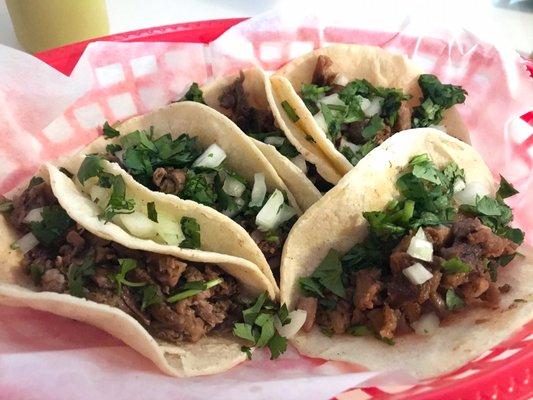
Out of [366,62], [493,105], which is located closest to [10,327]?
[366,62]

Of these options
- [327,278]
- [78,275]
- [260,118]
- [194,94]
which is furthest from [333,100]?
[78,275]

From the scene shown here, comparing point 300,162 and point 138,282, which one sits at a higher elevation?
point 300,162

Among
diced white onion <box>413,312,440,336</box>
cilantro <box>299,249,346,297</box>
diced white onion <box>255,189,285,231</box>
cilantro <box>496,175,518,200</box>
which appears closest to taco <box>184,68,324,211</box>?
diced white onion <box>255,189,285,231</box>

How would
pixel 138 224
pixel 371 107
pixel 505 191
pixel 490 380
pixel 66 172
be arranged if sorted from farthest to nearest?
pixel 371 107
pixel 505 191
pixel 66 172
pixel 138 224
pixel 490 380

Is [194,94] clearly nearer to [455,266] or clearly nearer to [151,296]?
[151,296]

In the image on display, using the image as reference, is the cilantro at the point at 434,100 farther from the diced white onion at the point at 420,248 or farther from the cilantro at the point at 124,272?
the cilantro at the point at 124,272

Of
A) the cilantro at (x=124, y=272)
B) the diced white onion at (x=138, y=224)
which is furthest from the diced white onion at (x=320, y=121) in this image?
the cilantro at (x=124, y=272)

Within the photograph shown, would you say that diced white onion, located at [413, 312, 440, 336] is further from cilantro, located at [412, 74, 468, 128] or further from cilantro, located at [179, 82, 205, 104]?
cilantro, located at [179, 82, 205, 104]
